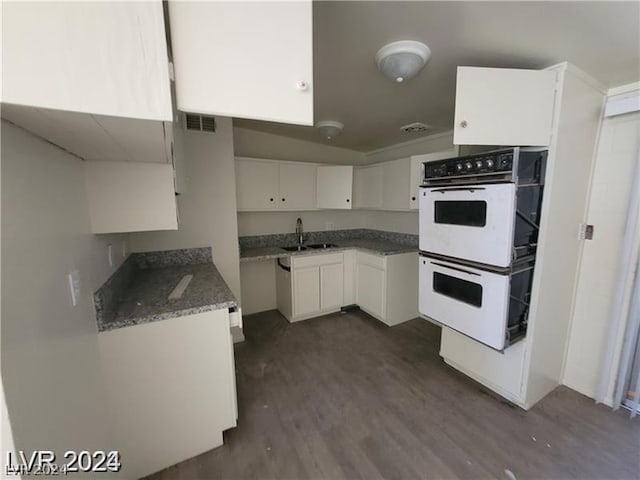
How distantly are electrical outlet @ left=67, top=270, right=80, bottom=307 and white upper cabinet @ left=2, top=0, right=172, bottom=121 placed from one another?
65 centimetres

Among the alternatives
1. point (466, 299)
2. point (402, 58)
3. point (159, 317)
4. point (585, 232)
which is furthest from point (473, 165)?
point (159, 317)

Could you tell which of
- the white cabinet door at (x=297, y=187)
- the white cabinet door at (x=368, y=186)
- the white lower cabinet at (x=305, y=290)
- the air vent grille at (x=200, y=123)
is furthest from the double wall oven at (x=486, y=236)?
the air vent grille at (x=200, y=123)

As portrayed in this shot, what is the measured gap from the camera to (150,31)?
2.27ft

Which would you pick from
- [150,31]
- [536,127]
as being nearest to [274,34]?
[150,31]

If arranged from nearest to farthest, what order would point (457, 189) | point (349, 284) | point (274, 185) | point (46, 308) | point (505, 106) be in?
point (46, 308)
point (505, 106)
point (457, 189)
point (274, 185)
point (349, 284)

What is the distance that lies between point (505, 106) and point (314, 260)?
2.23m

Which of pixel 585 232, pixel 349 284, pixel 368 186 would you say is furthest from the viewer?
pixel 368 186

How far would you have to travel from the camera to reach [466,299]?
1863mm

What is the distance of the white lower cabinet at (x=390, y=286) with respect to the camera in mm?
2988

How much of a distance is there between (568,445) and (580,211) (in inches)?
59.1

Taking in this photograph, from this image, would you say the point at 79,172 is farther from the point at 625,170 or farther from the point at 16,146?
the point at 625,170

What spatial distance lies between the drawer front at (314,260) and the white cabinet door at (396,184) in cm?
92

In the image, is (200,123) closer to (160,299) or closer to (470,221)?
(160,299)

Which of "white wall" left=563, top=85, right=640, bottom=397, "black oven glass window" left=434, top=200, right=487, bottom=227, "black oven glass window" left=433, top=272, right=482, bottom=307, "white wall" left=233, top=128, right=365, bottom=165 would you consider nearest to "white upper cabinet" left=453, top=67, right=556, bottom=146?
"black oven glass window" left=434, top=200, right=487, bottom=227
